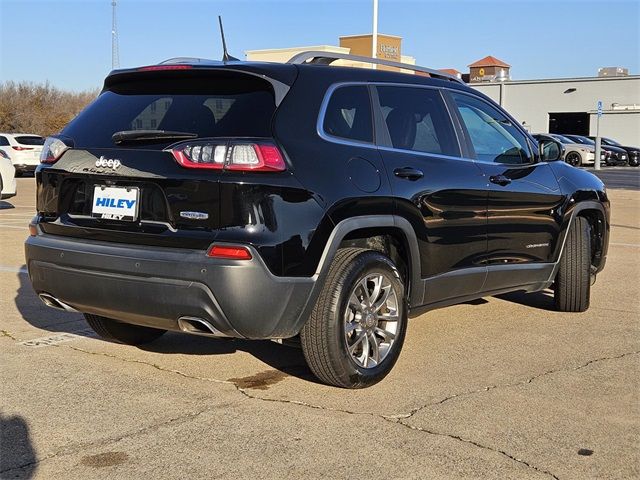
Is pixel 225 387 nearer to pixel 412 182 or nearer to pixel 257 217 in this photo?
pixel 257 217

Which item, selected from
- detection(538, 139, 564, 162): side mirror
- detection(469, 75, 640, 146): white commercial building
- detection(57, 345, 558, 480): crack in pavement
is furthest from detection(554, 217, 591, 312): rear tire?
detection(469, 75, 640, 146): white commercial building

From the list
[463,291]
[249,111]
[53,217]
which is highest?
[249,111]

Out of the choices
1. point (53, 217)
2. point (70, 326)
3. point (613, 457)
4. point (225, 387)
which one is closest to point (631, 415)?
point (613, 457)

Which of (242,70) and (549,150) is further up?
(242,70)

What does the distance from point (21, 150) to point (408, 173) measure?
79.6ft

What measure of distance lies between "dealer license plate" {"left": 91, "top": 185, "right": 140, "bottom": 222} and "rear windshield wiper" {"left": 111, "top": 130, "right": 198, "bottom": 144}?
0.27m

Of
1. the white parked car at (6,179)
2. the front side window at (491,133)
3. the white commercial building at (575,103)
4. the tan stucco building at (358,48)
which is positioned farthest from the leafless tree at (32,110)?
the front side window at (491,133)

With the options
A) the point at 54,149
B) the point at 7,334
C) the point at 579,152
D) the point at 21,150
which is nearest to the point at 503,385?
the point at 54,149

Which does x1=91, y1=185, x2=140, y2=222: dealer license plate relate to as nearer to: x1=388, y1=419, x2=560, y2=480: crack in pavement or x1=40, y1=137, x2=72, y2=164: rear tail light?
x1=40, y1=137, x2=72, y2=164: rear tail light

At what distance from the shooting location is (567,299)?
22.1ft

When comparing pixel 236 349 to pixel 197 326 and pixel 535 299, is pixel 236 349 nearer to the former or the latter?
pixel 197 326

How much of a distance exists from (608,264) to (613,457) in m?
6.05

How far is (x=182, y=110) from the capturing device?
14.9ft

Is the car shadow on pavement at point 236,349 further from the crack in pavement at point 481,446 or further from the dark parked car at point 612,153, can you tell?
the dark parked car at point 612,153
